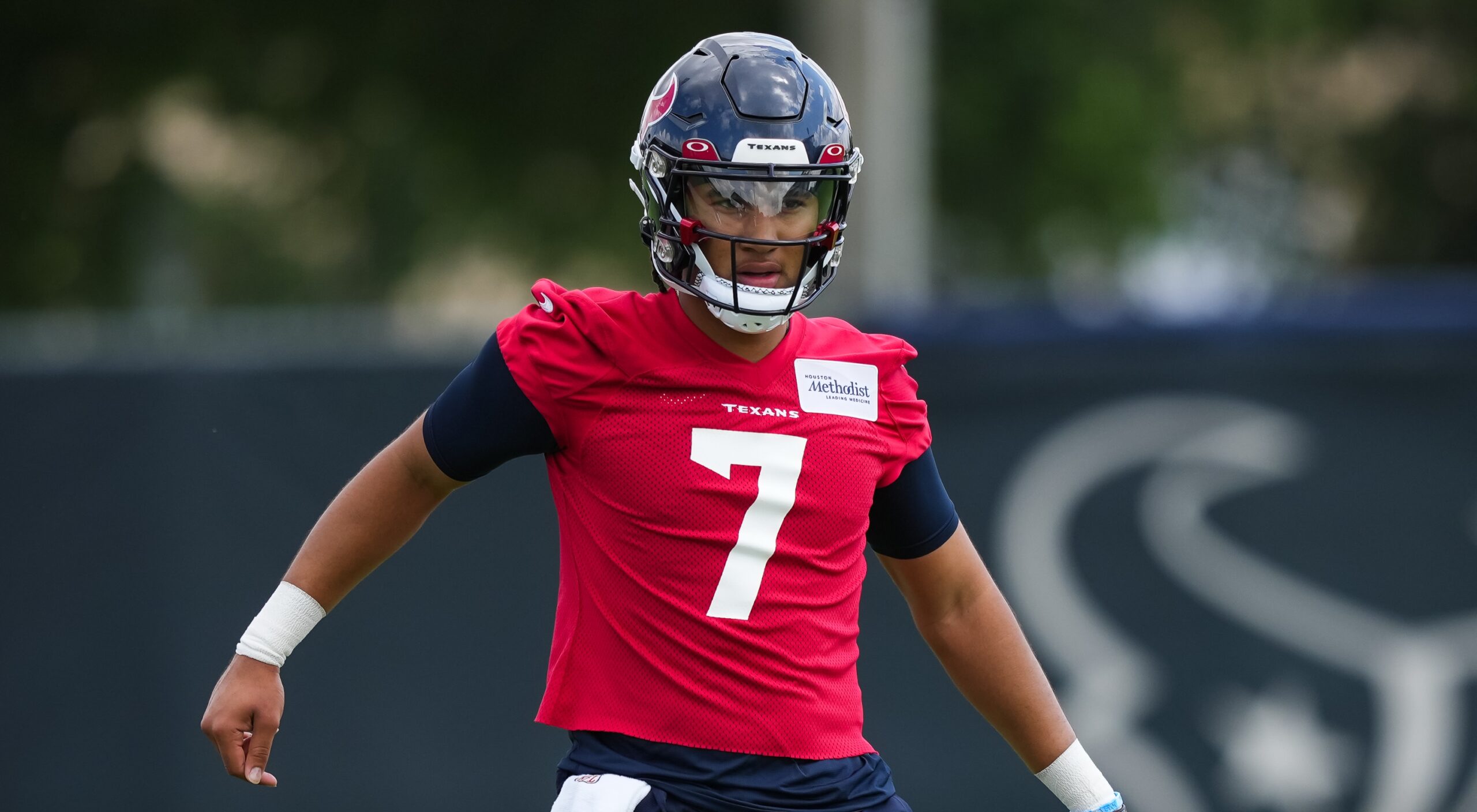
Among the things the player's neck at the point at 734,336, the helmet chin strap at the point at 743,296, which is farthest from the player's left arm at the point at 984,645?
the helmet chin strap at the point at 743,296

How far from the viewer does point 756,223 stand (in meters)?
2.92

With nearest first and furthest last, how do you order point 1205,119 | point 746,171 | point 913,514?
point 746,171
point 913,514
point 1205,119

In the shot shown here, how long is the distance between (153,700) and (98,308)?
5.85 metres

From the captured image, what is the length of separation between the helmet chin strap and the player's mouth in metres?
0.02

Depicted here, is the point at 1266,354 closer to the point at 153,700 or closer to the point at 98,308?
the point at 153,700

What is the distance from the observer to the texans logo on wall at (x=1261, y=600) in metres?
6.04

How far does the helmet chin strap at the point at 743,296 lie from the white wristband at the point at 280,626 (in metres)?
0.95

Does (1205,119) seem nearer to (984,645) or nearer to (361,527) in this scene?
(984,645)

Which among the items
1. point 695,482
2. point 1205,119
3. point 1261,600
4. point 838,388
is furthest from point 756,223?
point 1205,119

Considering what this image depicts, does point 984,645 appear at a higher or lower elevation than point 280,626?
lower

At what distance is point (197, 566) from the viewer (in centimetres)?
623


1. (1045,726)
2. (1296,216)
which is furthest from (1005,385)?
(1296,216)

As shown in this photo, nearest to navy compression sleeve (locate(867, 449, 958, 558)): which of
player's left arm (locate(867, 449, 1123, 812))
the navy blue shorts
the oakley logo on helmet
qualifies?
player's left arm (locate(867, 449, 1123, 812))

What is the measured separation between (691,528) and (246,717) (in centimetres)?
89
